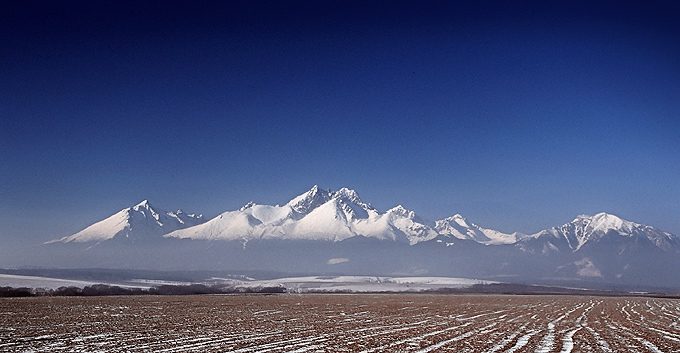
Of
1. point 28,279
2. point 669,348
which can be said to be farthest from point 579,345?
point 28,279

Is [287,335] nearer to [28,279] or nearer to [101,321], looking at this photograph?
[101,321]

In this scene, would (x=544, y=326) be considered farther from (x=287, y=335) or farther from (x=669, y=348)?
(x=287, y=335)

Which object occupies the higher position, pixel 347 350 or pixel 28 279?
pixel 28 279

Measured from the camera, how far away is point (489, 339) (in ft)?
111

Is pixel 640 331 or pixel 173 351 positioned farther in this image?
pixel 640 331

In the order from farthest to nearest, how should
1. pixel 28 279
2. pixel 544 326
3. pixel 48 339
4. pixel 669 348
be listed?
pixel 28 279
pixel 544 326
pixel 48 339
pixel 669 348

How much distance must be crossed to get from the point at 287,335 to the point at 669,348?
19927 millimetres

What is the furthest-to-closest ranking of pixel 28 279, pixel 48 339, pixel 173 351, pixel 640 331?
pixel 28 279, pixel 640 331, pixel 48 339, pixel 173 351

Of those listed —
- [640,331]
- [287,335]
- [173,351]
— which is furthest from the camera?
[640,331]

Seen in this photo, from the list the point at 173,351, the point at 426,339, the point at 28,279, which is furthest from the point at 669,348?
the point at 28,279

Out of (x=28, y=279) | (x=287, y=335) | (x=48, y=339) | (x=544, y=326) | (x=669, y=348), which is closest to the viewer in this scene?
(x=669, y=348)

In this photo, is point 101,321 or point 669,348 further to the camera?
point 101,321

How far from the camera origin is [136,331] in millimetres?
37219

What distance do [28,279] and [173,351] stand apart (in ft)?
603
